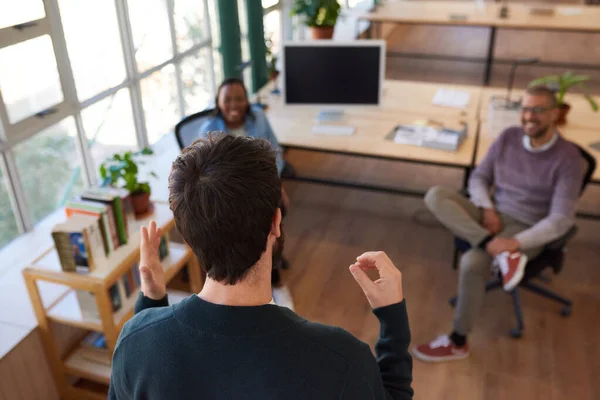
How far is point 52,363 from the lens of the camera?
8.20 feet

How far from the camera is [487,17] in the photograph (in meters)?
6.33

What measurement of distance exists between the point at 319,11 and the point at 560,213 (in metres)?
3.47

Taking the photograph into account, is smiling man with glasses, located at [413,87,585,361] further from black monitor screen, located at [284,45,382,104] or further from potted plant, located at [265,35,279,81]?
potted plant, located at [265,35,279,81]

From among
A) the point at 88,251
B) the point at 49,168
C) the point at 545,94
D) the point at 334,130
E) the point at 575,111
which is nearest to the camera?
the point at 88,251

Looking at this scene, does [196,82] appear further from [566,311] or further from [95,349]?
[566,311]

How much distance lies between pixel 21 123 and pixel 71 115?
1.21ft

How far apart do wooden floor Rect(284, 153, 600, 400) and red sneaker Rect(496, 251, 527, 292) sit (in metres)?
0.43

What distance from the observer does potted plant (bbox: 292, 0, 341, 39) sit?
17.6ft

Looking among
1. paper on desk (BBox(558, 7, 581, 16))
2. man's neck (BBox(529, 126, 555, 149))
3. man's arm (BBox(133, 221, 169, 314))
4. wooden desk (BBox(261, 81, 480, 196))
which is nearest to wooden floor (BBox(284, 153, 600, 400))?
wooden desk (BBox(261, 81, 480, 196))

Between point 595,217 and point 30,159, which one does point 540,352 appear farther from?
point 30,159

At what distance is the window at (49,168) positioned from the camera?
120 inches

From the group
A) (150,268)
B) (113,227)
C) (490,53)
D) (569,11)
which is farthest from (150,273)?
(569,11)

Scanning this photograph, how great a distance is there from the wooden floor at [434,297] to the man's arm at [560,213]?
60 cm

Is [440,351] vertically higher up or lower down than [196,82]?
lower down
